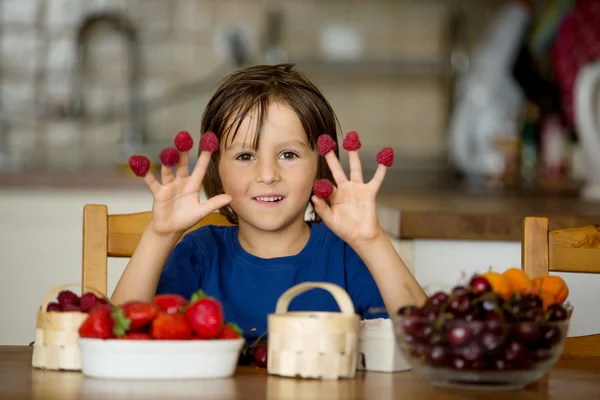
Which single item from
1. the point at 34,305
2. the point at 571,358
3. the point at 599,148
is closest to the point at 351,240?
the point at 571,358

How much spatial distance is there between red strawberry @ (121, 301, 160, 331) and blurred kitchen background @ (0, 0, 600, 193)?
8.48 feet

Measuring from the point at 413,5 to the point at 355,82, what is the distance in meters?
0.36

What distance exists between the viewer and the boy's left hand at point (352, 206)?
1.09 m

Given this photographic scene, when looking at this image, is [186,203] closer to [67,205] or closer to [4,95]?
[67,205]

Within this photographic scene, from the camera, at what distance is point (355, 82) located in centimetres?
356

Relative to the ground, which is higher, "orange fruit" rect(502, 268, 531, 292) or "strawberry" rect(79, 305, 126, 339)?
"orange fruit" rect(502, 268, 531, 292)

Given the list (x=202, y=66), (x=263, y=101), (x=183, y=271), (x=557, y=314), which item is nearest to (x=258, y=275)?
(x=183, y=271)

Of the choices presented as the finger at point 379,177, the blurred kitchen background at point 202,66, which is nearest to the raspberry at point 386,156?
the finger at point 379,177

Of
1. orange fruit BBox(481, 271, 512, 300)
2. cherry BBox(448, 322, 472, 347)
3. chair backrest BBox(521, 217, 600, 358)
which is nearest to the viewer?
cherry BBox(448, 322, 472, 347)

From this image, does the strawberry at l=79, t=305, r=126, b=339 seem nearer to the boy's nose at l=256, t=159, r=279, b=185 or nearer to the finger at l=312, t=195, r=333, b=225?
the finger at l=312, t=195, r=333, b=225

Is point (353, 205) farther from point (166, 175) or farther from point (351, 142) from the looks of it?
point (166, 175)

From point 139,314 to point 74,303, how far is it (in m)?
0.12

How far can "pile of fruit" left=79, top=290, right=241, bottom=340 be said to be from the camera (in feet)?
2.91

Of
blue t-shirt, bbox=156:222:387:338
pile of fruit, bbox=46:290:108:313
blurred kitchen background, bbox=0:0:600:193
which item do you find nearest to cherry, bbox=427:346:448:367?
pile of fruit, bbox=46:290:108:313
